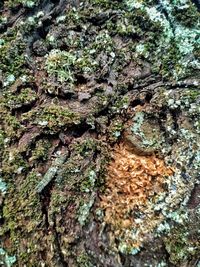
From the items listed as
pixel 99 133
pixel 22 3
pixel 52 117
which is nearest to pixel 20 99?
pixel 52 117

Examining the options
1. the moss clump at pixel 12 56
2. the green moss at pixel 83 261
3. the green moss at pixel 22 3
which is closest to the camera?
the green moss at pixel 83 261

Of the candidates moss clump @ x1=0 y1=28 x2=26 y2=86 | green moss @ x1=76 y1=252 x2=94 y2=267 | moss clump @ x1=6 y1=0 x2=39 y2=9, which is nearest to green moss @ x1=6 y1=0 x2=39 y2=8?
moss clump @ x1=6 y1=0 x2=39 y2=9

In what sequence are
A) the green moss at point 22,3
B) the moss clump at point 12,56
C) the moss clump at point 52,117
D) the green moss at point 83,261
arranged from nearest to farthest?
the green moss at point 83,261 < the moss clump at point 52,117 < the moss clump at point 12,56 < the green moss at point 22,3

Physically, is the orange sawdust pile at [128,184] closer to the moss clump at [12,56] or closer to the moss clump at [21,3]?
the moss clump at [12,56]

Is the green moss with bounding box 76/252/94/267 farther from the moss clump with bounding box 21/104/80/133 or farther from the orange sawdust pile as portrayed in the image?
the moss clump with bounding box 21/104/80/133

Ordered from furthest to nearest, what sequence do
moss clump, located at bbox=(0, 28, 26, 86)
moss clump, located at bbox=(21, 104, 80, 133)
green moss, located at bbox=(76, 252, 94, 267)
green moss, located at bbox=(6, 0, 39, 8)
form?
green moss, located at bbox=(6, 0, 39, 8) → moss clump, located at bbox=(0, 28, 26, 86) → moss clump, located at bbox=(21, 104, 80, 133) → green moss, located at bbox=(76, 252, 94, 267)

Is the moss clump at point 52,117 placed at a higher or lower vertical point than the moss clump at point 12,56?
lower

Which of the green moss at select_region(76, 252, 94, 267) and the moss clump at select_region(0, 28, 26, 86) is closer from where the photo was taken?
the green moss at select_region(76, 252, 94, 267)

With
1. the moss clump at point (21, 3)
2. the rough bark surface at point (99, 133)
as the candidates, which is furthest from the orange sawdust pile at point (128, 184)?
the moss clump at point (21, 3)

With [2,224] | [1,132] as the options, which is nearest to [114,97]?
[1,132]
